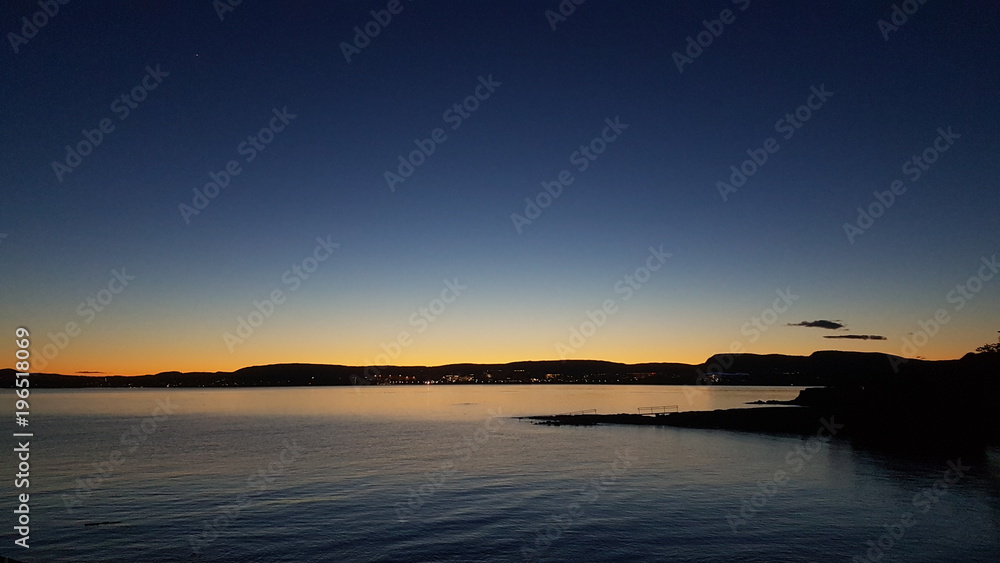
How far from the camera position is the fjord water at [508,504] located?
29.8m

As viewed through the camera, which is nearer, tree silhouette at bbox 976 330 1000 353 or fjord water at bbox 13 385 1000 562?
fjord water at bbox 13 385 1000 562

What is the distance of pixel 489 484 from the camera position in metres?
48.0

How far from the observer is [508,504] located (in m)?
40.2

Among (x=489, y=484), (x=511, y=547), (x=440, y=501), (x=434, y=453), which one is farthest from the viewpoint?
(x=434, y=453)

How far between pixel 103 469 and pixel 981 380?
103 meters

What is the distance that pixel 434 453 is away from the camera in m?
69.1

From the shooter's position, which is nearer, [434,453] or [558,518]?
[558,518]

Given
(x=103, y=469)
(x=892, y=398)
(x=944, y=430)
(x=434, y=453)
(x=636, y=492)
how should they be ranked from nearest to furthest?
(x=636, y=492)
(x=103, y=469)
(x=434, y=453)
(x=944, y=430)
(x=892, y=398)

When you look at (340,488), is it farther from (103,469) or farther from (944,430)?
(944,430)

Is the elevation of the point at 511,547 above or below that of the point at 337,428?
below

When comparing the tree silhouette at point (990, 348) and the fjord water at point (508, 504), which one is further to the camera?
the tree silhouette at point (990, 348)

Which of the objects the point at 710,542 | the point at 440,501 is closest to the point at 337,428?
the point at 440,501

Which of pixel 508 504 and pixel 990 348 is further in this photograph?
pixel 990 348

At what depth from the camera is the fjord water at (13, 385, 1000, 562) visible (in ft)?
97.7
